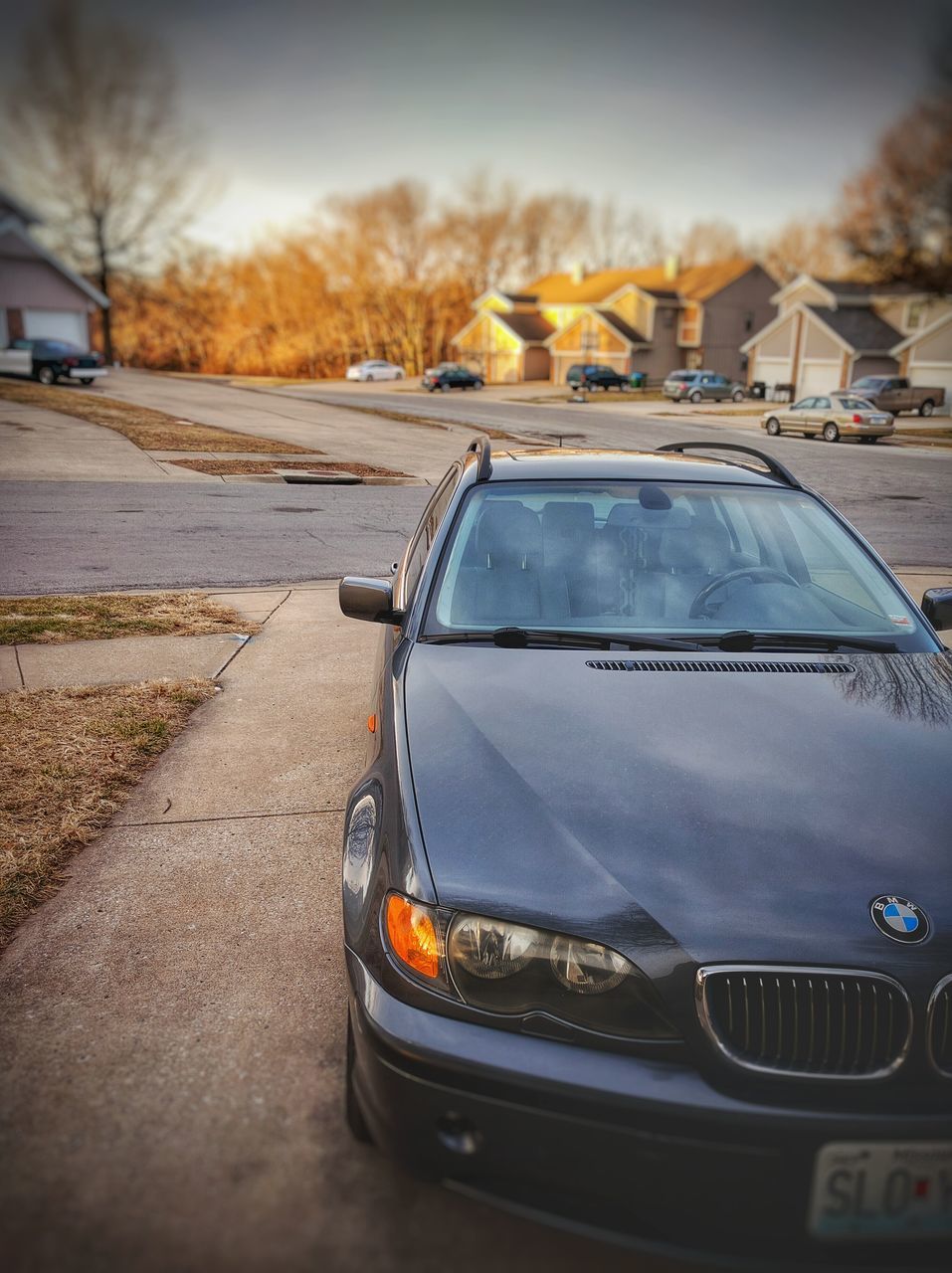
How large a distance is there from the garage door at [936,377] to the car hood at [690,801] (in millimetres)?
49907

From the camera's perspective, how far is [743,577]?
3635 mm

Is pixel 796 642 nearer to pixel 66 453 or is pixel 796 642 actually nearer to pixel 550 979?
pixel 550 979

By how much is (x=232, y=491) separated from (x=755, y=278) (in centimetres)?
6286

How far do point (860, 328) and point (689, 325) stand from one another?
17.5 meters

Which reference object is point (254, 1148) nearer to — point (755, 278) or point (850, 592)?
point (850, 592)

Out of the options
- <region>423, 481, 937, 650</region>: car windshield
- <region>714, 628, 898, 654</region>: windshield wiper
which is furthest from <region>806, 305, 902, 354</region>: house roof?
<region>714, 628, 898, 654</region>: windshield wiper

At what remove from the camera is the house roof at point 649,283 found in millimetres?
67694

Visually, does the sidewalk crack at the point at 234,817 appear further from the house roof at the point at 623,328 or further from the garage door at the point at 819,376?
the house roof at the point at 623,328

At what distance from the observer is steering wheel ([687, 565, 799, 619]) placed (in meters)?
3.49

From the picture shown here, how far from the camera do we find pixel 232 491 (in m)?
14.9

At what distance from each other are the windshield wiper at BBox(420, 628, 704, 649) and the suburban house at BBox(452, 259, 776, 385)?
66.8 meters

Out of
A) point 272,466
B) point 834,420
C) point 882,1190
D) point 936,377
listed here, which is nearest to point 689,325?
point 936,377

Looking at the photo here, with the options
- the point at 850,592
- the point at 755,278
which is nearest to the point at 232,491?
the point at 850,592

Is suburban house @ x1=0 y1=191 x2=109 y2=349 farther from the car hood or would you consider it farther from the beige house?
the car hood
